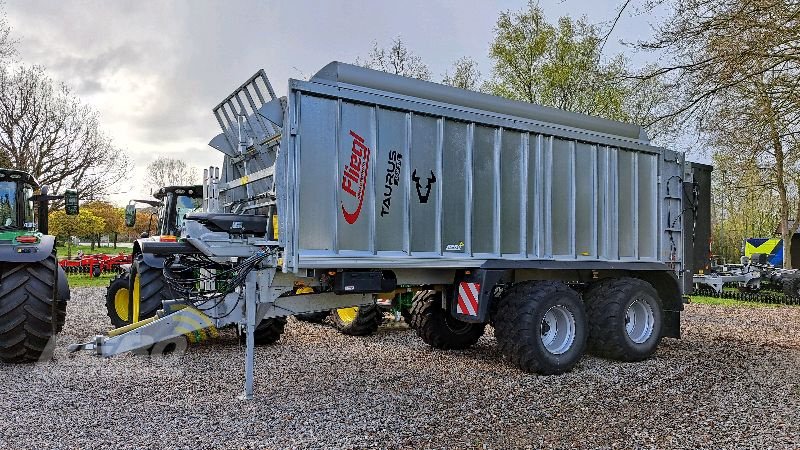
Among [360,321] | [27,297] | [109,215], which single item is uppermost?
[109,215]

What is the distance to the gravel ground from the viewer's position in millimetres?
4512

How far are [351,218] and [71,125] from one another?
27.2m

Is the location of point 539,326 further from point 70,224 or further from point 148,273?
point 70,224

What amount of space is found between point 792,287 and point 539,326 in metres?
12.4

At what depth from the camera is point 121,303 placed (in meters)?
9.48

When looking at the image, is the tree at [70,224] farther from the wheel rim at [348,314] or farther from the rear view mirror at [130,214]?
the wheel rim at [348,314]

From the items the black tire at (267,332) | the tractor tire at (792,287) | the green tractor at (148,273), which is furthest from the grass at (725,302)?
the green tractor at (148,273)

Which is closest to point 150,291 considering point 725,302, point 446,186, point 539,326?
point 446,186

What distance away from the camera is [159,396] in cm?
555

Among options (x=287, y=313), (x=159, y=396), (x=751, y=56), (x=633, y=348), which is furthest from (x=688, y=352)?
(x=159, y=396)

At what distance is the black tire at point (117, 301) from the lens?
927 cm

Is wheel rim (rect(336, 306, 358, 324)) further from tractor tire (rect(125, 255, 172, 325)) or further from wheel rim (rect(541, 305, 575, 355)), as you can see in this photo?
wheel rim (rect(541, 305, 575, 355))

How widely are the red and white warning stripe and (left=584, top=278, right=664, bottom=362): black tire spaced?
1863 mm

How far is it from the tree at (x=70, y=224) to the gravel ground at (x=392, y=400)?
60.6 ft
